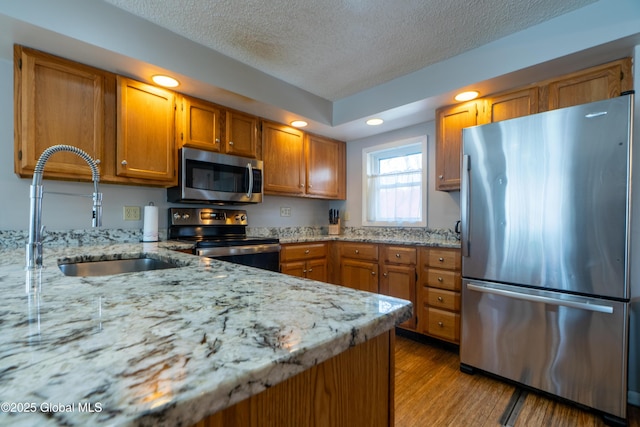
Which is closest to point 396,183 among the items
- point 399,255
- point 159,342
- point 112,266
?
point 399,255

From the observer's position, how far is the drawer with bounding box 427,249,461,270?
91.7 inches

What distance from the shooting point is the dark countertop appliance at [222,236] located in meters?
2.29

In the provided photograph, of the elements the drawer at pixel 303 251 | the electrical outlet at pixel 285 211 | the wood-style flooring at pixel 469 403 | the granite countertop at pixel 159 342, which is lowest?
the wood-style flooring at pixel 469 403

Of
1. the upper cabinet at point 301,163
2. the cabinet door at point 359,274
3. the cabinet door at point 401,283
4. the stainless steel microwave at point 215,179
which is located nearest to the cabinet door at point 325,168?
the upper cabinet at point 301,163

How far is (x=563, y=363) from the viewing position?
169 centimetres

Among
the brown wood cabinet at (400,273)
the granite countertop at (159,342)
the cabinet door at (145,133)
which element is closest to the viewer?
the granite countertop at (159,342)

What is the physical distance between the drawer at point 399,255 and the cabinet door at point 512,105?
122cm

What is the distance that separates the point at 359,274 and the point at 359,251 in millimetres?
232

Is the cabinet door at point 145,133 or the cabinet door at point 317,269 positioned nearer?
the cabinet door at point 145,133

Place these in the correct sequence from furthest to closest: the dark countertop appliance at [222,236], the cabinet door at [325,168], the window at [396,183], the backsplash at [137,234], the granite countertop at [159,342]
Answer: the cabinet door at [325,168] < the window at [396,183] < the dark countertop appliance at [222,236] < the backsplash at [137,234] < the granite countertop at [159,342]

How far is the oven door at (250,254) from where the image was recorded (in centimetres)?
222

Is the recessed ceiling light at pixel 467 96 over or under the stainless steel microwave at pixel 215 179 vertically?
over

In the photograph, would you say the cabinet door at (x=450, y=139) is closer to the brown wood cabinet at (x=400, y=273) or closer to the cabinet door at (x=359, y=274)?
the brown wood cabinet at (x=400, y=273)

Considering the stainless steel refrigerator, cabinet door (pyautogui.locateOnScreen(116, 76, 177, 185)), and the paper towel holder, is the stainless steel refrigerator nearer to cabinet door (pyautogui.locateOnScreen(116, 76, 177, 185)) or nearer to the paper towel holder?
cabinet door (pyautogui.locateOnScreen(116, 76, 177, 185))
